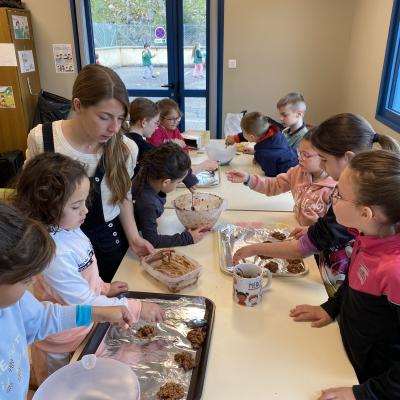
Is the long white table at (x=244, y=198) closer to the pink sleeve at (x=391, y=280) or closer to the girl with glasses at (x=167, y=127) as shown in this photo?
the girl with glasses at (x=167, y=127)

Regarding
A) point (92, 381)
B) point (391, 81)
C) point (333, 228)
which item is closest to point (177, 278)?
point (92, 381)

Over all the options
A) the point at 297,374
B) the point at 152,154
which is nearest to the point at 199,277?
the point at 297,374

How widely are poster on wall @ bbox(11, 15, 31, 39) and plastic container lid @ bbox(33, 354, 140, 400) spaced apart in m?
3.93

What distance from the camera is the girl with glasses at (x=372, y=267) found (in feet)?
2.69

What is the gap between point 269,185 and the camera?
6.08 feet

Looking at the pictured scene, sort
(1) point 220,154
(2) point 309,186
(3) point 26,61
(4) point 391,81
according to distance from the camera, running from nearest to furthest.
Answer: (2) point 309,186
(1) point 220,154
(4) point 391,81
(3) point 26,61

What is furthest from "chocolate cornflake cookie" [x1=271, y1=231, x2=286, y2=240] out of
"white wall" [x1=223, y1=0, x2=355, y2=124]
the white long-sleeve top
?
"white wall" [x1=223, y1=0, x2=355, y2=124]

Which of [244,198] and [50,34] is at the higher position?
[50,34]

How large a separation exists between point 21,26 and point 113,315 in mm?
4023

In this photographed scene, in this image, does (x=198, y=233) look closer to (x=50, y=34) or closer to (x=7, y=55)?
(x=7, y=55)

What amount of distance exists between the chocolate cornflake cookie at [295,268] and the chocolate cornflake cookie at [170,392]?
0.55 metres

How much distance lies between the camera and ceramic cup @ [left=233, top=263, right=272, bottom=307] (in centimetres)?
101

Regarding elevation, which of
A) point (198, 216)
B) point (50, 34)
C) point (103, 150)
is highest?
point (50, 34)

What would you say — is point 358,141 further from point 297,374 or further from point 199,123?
point 199,123
